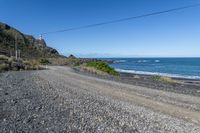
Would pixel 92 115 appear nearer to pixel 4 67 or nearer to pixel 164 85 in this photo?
pixel 164 85

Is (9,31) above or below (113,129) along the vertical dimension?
above

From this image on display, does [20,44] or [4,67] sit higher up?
[20,44]

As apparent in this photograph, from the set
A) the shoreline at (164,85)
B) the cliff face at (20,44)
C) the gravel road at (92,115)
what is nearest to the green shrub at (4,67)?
the shoreline at (164,85)

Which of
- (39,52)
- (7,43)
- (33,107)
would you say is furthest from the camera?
(39,52)

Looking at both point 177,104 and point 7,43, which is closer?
point 177,104

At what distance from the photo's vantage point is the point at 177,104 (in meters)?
15.0

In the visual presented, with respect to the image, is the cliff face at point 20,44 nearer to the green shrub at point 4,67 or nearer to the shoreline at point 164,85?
the green shrub at point 4,67

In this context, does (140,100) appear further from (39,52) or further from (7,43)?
(39,52)

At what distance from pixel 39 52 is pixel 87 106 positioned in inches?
4034

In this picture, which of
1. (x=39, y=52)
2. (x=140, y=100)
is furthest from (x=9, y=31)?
(x=140, y=100)

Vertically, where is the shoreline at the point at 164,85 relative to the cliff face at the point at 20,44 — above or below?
below

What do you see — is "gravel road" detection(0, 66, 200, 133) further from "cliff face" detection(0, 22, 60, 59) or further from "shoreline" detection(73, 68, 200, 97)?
"cliff face" detection(0, 22, 60, 59)

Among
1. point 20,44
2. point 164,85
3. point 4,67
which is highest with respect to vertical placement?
point 20,44

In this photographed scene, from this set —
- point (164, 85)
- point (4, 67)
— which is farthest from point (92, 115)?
point (4, 67)
